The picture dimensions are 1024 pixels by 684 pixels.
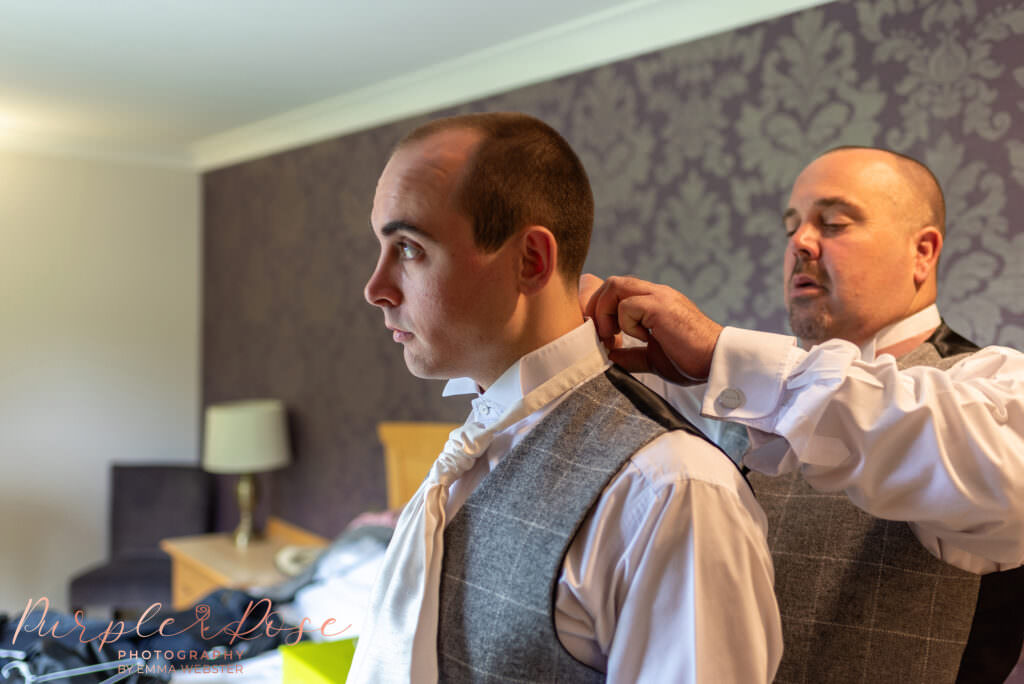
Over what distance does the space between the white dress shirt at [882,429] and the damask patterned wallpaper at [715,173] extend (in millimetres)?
1163

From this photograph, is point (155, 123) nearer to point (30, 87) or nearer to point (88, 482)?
point (30, 87)

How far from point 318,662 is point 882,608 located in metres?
0.74

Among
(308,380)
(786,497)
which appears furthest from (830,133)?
(308,380)

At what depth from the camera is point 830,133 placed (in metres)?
2.34

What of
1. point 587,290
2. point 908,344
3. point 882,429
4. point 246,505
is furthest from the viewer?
point 246,505

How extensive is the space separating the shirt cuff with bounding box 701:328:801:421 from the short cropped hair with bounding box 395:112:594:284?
21cm

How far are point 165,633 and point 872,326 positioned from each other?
160 centimetres

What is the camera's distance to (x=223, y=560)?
4.23 meters

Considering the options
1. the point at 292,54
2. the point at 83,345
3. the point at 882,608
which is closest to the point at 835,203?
the point at 882,608

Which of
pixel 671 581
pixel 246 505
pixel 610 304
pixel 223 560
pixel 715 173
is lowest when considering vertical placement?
pixel 223 560

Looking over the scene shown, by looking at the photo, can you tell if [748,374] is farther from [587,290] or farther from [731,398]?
[587,290]

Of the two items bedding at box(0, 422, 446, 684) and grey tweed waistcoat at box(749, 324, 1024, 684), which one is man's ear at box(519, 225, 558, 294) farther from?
bedding at box(0, 422, 446, 684)

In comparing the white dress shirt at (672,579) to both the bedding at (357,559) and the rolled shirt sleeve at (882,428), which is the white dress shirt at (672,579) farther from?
the bedding at (357,559)

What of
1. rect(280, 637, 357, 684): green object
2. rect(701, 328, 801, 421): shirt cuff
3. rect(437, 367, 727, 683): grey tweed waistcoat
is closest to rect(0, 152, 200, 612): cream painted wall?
rect(280, 637, 357, 684): green object
